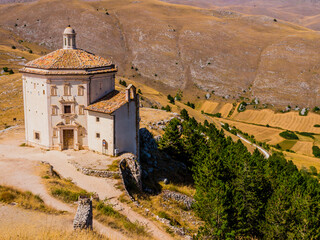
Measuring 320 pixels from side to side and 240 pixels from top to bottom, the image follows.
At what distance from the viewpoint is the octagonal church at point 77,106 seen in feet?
119

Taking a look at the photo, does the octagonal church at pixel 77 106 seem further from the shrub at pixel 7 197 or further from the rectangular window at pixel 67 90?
the shrub at pixel 7 197

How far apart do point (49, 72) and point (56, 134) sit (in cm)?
730

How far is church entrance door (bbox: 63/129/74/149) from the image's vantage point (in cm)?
3838

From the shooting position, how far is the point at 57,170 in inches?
1287

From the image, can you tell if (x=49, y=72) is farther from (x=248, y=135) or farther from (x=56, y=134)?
(x=248, y=135)

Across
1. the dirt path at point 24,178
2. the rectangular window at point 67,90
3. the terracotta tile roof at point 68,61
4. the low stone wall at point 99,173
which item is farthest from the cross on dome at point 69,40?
the low stone wall at point 99,173

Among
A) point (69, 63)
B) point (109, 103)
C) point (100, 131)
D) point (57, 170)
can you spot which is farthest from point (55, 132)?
point (69, 63)

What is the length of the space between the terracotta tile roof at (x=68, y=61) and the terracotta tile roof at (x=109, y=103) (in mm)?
3951

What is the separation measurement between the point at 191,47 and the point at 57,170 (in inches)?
5488

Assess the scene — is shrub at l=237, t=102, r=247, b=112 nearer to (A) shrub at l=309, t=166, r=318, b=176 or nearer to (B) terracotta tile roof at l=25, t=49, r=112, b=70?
(A) shrub at l=309, t=166, r=318, b=176

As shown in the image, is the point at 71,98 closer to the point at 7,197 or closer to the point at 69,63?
the point at 69,63

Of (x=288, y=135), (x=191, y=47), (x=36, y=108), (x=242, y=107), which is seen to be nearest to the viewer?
(x=36, y=108)

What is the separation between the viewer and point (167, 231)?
86.0 feet

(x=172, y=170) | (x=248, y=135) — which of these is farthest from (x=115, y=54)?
(x=172, y=170)
